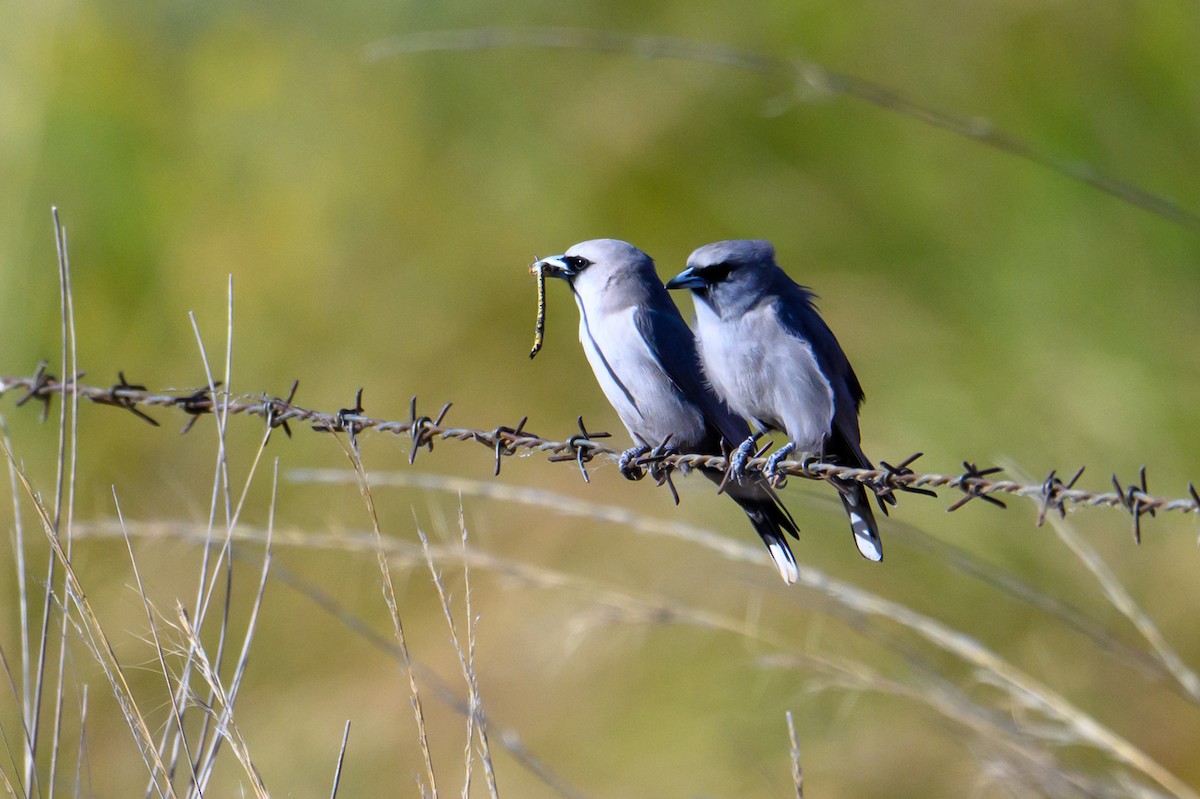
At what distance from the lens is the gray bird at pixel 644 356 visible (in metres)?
3.77

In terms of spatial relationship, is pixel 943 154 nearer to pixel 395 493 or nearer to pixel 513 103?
pixel 513 103

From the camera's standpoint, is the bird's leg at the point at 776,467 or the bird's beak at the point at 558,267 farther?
the bird's beak at the point at 558,267

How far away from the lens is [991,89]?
22.6 feet

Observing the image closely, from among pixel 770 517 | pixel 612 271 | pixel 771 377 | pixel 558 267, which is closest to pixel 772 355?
pixel 771 377

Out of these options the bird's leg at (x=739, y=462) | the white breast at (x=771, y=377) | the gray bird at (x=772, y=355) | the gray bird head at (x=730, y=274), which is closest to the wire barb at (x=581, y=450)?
the bird's leg at (x=739, y=462)

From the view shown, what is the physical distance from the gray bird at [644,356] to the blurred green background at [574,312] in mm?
759

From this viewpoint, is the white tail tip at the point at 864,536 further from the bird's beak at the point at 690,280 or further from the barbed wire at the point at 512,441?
the bird's beak at the point at 690,280

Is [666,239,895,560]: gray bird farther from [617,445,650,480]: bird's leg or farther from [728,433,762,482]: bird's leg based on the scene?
[617,445,650,480]: bird's leg

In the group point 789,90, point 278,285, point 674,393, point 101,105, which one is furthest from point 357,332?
point 674,393

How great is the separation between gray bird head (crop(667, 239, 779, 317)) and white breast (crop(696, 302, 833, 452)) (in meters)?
0.06

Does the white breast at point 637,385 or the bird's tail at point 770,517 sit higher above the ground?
the white breast at point 637,385

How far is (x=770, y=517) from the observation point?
350 centimetres

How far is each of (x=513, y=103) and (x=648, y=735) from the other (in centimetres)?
433

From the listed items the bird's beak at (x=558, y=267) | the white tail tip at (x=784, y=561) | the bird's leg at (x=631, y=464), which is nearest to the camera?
the white tail tip at (x=784, y=561)
